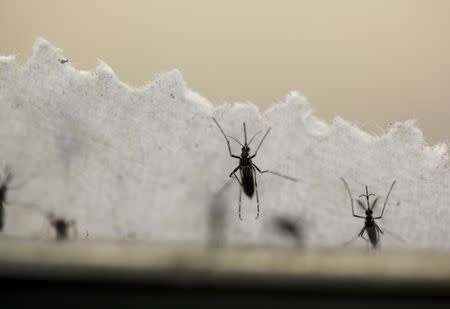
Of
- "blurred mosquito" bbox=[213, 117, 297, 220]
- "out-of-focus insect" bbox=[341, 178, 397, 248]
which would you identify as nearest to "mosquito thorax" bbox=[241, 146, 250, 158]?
"blurred mosquito" bbox=[213, 117, 297, 220]

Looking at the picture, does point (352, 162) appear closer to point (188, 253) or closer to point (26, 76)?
point (188, 253)

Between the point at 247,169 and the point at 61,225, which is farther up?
the point at 247,169

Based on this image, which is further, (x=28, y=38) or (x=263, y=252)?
(x=28, y=38)

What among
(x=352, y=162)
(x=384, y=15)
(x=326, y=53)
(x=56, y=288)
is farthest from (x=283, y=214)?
(x=56, y=288)

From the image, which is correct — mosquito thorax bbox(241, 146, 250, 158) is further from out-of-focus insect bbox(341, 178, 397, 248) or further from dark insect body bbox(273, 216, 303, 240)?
out-of-focus insect bbox(341, 178, 397, 248)

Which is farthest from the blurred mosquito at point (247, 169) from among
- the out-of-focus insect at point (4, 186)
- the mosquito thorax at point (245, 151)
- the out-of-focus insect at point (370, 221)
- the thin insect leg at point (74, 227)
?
the out-of-focus insect at point (4, 186)

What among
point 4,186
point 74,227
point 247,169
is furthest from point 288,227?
point 4,186

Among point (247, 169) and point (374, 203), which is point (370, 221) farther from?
point (247, 169)
